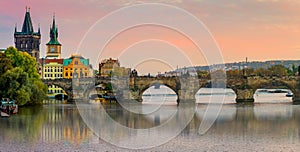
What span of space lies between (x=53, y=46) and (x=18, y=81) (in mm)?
64407

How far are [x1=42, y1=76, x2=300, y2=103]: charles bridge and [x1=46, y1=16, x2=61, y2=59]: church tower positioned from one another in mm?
44779

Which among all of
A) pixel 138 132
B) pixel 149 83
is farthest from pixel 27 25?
pixel 138 132

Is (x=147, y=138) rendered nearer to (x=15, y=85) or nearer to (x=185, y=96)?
(x=15, y=85)

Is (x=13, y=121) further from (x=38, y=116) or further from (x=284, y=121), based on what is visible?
(x=284, y=121)

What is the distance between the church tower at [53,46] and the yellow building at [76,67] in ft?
33.6

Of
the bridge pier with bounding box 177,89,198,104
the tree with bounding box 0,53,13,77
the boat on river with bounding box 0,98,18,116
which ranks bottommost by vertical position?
the boat on river with bounding box 0,98,18,116

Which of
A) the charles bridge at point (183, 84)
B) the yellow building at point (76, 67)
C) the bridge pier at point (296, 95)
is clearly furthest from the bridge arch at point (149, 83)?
the yellow building at point (76, 67)

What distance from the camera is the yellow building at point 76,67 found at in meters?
90.7

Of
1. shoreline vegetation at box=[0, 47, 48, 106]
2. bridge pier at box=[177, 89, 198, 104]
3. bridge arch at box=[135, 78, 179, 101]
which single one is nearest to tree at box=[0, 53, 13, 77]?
shoreline vegetation at box=[0, 47, 48, 106]

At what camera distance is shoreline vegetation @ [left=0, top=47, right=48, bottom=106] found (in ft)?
144

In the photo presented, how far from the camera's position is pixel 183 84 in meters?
60.4

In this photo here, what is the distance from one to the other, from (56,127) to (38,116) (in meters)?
Result: 7.32

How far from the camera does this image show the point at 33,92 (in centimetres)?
4884

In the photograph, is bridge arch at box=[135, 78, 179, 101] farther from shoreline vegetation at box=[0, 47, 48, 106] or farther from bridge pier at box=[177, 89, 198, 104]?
shoreline vegetation at box=[0, 47, 48, 106]
